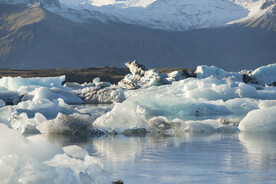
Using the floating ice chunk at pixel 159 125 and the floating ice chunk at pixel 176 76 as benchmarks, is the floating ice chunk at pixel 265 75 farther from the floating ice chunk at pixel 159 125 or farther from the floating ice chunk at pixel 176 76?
the floating ice chunk at pixel 159 125

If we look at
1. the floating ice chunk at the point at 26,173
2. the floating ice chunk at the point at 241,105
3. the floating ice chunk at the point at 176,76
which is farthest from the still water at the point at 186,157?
the floating ice chunk at the point at 176,76

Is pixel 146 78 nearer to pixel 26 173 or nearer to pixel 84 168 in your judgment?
pixel 84 168

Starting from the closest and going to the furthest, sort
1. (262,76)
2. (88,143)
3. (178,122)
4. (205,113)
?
(88,143) < (178,122) < (205,113) < (262,76)

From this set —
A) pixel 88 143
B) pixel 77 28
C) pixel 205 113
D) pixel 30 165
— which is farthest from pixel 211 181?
pixel 77 28

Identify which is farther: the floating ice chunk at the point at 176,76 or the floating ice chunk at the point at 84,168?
the floating ice chunk at the point at 176,76

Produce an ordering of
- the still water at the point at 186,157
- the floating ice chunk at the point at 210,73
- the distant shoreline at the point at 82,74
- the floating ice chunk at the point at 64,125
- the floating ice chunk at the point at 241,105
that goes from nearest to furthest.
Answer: the still water at the point at 186,157 → the floating ice chunk at the point at 64,125 → the floating ice chunk at the point at 241,105 → the floating ice chunk at the point at 210,73 → the distant shoreline at the point at 82,74

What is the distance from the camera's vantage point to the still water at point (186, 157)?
257 inches

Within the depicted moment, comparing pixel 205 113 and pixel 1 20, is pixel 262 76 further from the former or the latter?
pixel 1 20

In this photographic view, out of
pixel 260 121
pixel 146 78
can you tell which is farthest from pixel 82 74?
pixel 260 121

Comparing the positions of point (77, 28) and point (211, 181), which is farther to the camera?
point (77, 28)

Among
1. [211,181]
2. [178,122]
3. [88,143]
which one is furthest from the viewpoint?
[178,122]

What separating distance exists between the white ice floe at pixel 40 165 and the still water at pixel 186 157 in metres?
1.45

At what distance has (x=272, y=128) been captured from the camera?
11984 mm

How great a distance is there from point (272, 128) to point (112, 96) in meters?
20.4
